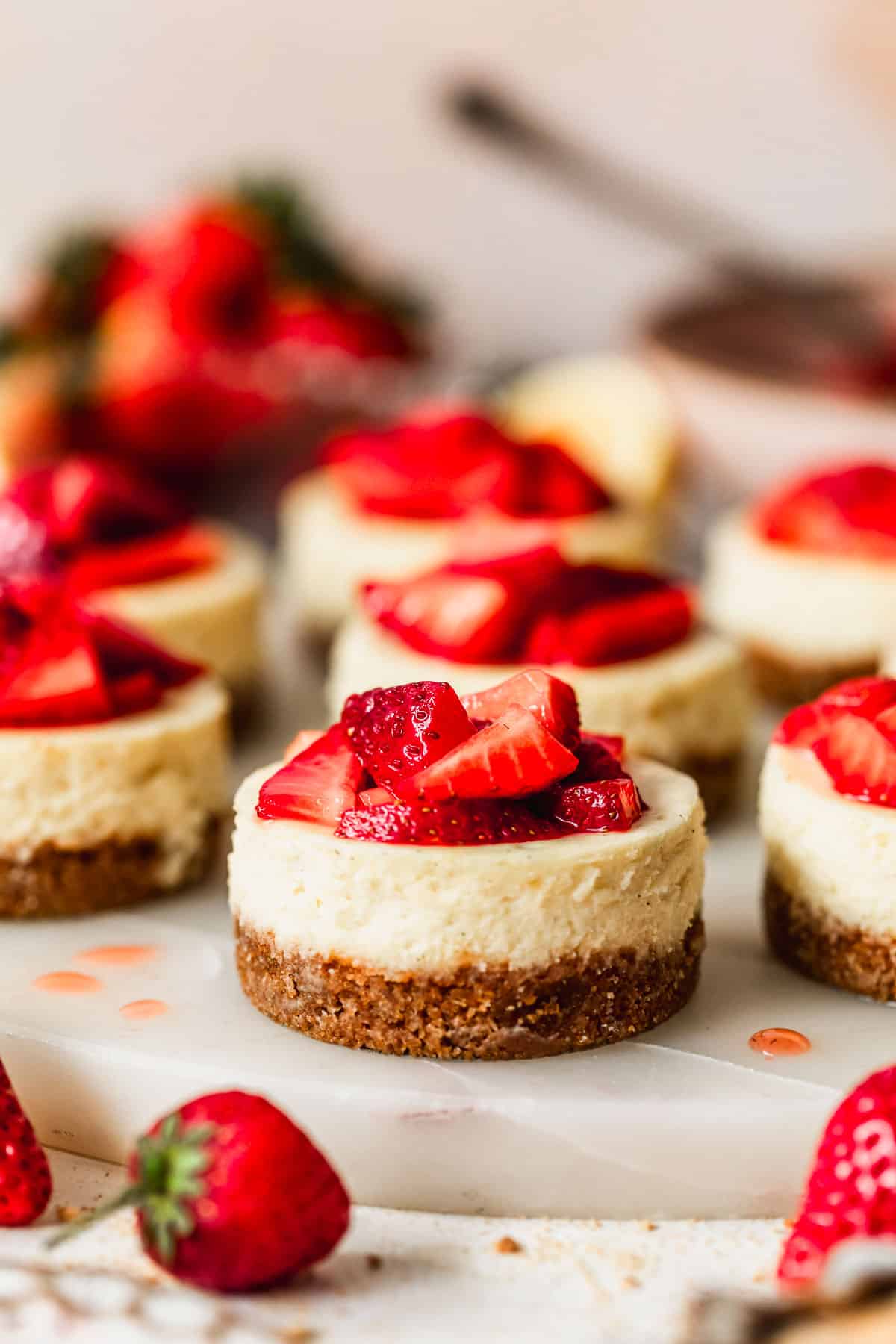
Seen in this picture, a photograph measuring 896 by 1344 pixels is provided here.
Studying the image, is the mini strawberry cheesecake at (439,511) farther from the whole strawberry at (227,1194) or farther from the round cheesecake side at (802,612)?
the whole strawberry at (227,1194)

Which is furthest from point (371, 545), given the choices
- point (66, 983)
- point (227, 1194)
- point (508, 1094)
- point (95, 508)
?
point (227, 1194)

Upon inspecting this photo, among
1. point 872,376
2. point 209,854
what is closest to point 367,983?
point 209,854

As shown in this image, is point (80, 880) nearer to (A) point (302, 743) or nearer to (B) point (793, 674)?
(A) point (302, 743)

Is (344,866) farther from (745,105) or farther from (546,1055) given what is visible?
(745,105)

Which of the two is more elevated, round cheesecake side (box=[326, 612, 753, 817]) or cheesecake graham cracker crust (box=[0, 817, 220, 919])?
round cheesecake side (box=[326, 612, 753, 817])

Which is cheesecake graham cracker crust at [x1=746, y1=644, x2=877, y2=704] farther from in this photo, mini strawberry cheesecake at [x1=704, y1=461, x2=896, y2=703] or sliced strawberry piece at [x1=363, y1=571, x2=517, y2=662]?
sliced strawberry piece at [x1=363, y1=571, x2=517, y2=662]

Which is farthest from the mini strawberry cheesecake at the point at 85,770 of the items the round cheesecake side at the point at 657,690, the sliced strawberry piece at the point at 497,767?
the sliced strawberry piece at the point at 497,767

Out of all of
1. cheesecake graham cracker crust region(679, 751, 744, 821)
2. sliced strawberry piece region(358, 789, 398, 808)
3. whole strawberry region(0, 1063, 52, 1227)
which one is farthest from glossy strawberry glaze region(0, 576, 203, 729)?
cheesecake graham cracker crust region(679, 751, 744, 821)

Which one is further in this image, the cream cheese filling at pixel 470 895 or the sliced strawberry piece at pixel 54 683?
the sliced strawberry piece at pixel 54 683
